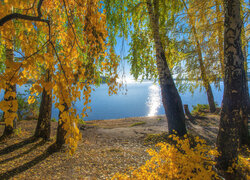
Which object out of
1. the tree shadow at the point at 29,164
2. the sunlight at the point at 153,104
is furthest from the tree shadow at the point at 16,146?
the sunlight at the point at 153,104

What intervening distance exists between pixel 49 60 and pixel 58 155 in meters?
2.97

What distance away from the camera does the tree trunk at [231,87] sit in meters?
2.31

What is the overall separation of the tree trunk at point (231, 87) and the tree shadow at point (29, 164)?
372cm

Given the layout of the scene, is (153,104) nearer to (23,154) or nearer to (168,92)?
(168,92)

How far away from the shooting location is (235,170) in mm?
2443

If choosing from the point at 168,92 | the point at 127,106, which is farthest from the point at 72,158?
the point at 127,106

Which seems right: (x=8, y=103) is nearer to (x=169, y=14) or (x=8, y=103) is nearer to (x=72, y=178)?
(x=72, y=178)

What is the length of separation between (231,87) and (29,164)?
4.23 meters

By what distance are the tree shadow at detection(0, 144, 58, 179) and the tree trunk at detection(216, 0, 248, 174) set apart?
372 cm

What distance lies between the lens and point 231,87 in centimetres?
237

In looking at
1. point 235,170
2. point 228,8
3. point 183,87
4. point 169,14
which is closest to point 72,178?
point 235,170

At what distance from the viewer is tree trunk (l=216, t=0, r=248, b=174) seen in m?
2.31

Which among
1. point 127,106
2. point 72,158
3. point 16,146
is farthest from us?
point 127,106

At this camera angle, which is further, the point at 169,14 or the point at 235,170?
the point at 169,14
